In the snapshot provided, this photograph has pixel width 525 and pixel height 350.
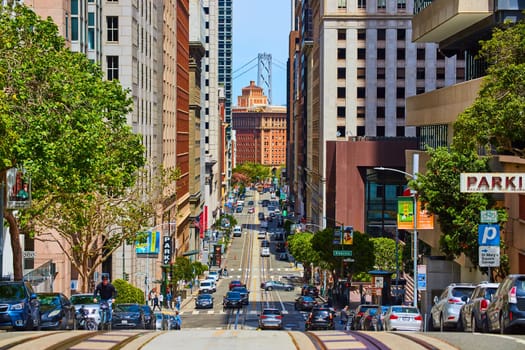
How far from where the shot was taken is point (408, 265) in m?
80.1

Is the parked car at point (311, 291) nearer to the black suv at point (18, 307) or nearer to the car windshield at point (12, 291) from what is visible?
the black suv at point (18, 307)

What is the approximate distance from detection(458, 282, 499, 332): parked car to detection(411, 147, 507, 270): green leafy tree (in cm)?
1570

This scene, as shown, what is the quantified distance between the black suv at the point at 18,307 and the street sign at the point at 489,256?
51.2 feet

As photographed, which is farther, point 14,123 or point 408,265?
point 408,265

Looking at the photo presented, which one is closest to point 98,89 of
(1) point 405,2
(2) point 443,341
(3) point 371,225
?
(2) point 443,341

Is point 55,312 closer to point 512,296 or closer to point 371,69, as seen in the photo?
Result: point 512,296

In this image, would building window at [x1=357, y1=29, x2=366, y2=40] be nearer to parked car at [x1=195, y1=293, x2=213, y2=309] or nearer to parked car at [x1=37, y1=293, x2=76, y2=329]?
parked car at [x1=195, y1=293, x2=213, y2=309]

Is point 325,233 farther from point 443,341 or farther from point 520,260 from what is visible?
point 443,341

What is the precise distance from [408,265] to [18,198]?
4855 centimetres

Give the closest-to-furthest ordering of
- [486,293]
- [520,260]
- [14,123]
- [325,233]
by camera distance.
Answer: [486,293]
[14,123]
[520,260]
[325,233]

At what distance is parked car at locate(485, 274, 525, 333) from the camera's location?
23.2 metres

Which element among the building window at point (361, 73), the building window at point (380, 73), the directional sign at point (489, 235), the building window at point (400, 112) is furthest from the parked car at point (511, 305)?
the building window at point (361, 73)

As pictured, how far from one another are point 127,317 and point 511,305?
1744cm

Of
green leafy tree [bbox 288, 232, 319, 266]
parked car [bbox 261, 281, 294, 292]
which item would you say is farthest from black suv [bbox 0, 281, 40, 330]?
parked car [bbox 261, 281, 294, 292]
